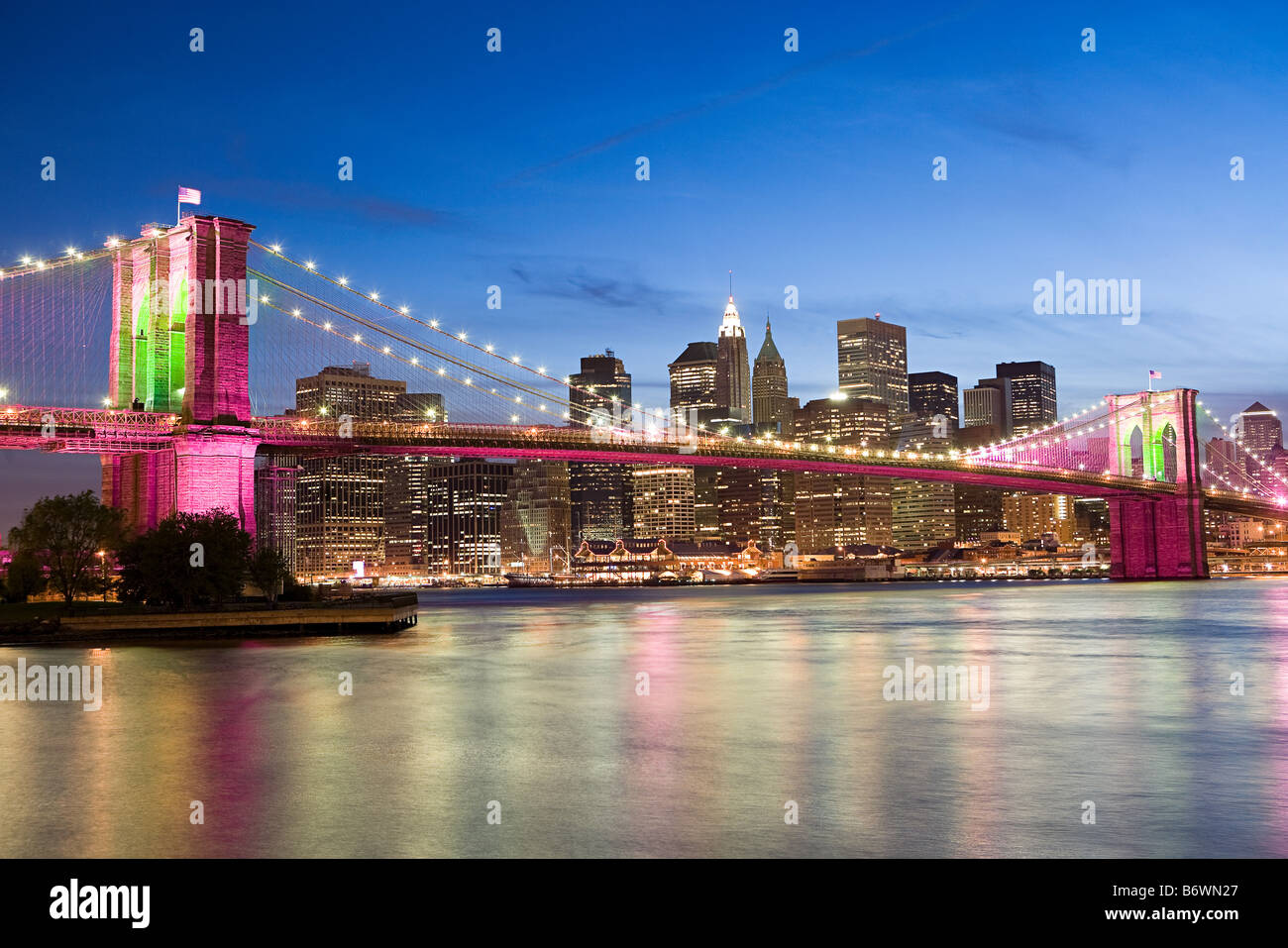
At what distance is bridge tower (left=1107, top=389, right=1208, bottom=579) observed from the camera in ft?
339

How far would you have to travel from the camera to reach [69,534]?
48406mm

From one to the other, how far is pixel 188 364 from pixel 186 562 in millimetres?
11438

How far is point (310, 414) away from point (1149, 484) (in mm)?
71629

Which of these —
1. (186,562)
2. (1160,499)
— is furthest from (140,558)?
(1160,499)

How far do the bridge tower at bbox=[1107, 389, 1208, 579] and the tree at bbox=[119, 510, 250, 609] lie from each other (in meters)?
81.6

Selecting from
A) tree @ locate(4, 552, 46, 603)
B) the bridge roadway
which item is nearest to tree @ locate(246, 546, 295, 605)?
the bridge roadway

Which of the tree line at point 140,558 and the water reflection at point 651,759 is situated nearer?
the water reflection at point 651,759

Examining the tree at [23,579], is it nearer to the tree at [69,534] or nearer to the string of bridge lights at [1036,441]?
the tree at [69,534]

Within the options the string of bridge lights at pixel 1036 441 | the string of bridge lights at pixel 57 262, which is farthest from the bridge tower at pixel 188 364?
the string of bridge lights at pixel 1036 441

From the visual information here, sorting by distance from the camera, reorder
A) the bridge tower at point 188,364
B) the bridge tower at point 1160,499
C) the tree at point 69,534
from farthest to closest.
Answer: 1. the bridge tower at point 1160,499
2. the bridge tower at point 188,364
3. the tree at point 69,534

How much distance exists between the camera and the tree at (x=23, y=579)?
49.1 metres

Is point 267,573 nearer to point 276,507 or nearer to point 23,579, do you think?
point 23,579

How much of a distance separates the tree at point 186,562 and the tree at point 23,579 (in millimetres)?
5146
